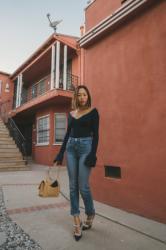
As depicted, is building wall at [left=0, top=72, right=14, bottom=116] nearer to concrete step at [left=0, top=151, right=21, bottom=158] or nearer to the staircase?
the staircase

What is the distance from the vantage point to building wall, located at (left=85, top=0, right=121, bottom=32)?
5824 millimetres

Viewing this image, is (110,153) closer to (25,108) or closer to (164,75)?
(164,75)

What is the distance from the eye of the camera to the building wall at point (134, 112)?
135 inches

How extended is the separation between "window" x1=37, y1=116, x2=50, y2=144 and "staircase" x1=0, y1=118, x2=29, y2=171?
1765 millimetres

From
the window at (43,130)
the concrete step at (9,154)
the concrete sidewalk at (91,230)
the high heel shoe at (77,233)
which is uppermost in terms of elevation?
the window at (43,130)

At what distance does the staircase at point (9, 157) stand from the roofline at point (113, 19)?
260 inches

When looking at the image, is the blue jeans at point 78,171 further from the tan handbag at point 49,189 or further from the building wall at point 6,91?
the building wall at point 6,91

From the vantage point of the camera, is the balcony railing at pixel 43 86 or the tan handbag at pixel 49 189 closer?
the tan handbag at pixel 49 189

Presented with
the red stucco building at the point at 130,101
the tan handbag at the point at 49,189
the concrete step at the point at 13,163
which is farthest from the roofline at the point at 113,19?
the concrete step at the point at 13,163

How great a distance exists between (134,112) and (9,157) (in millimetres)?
7974

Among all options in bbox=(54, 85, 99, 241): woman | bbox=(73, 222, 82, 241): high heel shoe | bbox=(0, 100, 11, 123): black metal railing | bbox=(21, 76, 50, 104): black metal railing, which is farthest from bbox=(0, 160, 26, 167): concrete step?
bbox=(73, 222, 82, 241): high heel shoe

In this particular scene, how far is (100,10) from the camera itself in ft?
19.3

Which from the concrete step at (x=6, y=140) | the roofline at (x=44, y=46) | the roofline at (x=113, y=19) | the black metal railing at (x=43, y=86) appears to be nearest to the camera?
the roofline at (x=113, y=19)

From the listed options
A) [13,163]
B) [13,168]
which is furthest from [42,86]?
[13,168]
